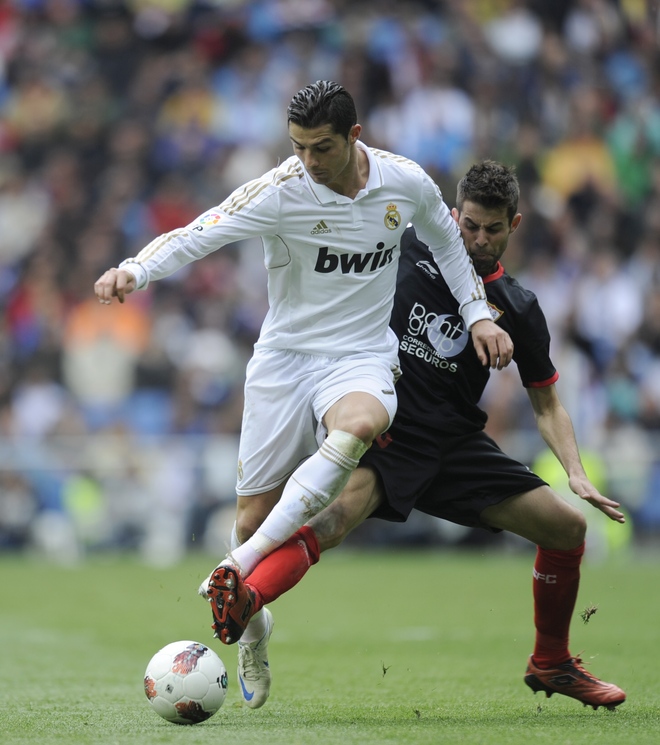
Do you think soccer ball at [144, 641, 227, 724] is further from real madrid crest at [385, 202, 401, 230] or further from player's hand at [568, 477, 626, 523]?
real madrid crest at [385, 202, 401, 230]

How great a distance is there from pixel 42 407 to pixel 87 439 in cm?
87

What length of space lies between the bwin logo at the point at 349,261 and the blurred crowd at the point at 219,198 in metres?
8.60

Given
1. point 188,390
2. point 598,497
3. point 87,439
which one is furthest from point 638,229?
point 598,497

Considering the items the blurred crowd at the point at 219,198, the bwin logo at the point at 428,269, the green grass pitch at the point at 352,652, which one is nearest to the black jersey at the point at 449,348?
the bwin logo at the point at 428,269

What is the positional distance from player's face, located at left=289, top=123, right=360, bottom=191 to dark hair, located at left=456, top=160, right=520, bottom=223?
688mm

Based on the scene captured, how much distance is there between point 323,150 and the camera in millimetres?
5270

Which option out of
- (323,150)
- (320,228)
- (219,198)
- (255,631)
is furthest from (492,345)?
(219,198)

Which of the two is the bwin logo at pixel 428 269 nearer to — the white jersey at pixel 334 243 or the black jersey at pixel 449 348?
the black jersey at pixel 449 348

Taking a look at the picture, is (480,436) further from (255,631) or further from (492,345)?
(255,631)

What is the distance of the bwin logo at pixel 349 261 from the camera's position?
5.53 metres

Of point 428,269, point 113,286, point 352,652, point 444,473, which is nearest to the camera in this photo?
point 113,286

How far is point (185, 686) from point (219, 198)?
41.0 ft

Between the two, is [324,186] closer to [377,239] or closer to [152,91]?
[377,239]

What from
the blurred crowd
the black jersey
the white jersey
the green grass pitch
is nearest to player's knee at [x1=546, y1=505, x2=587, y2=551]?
the black jersey
